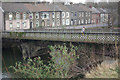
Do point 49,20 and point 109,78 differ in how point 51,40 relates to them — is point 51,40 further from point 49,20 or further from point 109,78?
point 49,20

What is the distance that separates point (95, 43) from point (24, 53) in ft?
48.4

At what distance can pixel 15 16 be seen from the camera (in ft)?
155

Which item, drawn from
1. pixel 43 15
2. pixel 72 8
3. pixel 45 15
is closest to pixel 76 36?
pixel 43 15

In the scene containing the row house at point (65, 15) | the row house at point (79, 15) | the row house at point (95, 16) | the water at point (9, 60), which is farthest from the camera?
the row house at point (95, 16)

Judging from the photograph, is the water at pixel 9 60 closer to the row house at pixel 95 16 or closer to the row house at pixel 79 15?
the row house at pixel 79 15

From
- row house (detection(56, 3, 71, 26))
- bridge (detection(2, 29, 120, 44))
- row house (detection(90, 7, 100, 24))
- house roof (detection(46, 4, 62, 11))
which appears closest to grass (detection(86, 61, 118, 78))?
bridge (detection(2, 29, 120, 44))

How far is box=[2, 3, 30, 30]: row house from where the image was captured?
45812mm

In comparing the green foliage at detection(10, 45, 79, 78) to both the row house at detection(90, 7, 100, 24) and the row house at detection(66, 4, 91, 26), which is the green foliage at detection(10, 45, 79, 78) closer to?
the row house at detection(66, 4, 91, 26)

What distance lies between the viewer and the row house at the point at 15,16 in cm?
4581

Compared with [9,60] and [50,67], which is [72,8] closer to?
[9,60]

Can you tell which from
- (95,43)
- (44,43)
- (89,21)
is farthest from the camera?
(89,21)

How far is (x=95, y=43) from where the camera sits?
2106 centimetres

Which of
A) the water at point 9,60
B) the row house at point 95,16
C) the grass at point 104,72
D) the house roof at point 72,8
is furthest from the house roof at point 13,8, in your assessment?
the grass at point 104,72

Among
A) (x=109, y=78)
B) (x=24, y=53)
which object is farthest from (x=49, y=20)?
(x=109, y=78)
